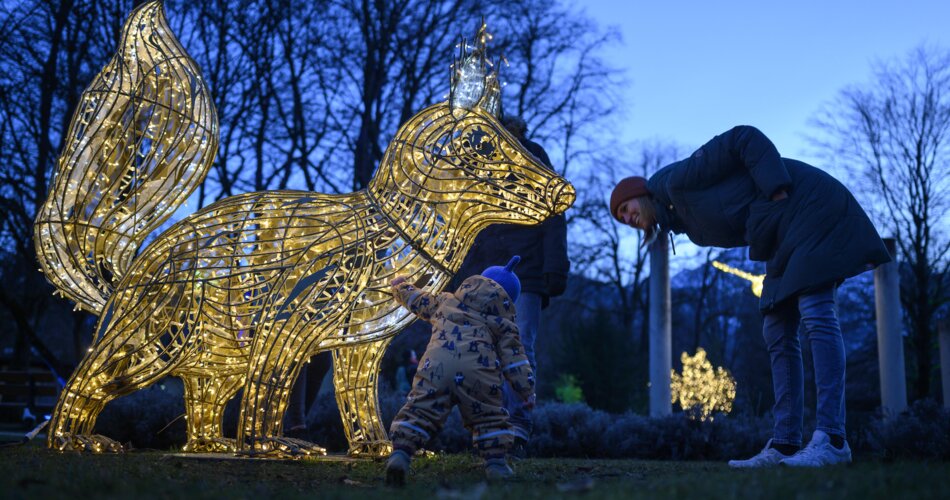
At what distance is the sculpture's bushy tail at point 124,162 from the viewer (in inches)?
204

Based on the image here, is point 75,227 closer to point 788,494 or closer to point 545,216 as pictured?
point 545,216

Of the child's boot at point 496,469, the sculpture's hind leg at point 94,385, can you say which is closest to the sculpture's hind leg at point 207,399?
the sculpture's hind leg at point 94,385

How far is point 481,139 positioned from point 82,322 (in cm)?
1174

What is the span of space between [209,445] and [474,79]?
2787mm

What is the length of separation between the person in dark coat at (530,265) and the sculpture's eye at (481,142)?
1.94 ft

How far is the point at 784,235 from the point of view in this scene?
447 centimetres

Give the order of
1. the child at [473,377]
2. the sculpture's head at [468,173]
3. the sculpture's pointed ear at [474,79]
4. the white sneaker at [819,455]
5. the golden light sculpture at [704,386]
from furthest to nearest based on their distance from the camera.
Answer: the golden light sculpture at [704,386]
the sculpture's pointed ear at [474,79]
the sculpture's head at [468,173]
the white sneaker at [819,455]
the child at [473,377]

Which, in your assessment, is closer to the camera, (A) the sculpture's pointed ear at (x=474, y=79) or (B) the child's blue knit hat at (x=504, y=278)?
(B) the child's blue knit hat at (x=504, y=278)

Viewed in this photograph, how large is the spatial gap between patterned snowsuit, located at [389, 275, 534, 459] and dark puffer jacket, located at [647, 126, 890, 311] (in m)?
1.48

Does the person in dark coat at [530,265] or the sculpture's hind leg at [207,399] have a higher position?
the person in dark coat at [530,265]

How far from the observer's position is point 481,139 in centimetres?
479

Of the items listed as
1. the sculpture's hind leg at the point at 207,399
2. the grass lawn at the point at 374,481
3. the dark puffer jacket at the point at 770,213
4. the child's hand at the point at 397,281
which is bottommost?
the grass lawn at the point at 374,481

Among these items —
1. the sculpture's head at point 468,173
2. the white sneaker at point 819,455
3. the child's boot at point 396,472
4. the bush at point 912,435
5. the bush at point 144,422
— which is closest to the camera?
the child's boot at point 396,472

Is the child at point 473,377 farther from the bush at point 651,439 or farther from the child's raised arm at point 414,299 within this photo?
the bush at point 651,439
